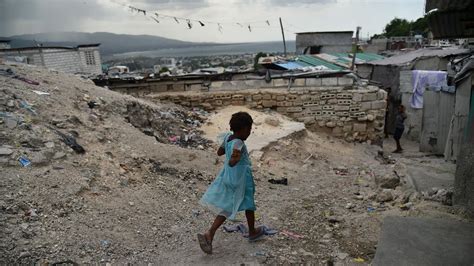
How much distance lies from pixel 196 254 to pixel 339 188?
9.64ft

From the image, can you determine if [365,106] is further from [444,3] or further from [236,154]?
[236,154]

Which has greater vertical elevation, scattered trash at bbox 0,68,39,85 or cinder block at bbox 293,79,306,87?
scattered trash at bbox 0,68,39,85

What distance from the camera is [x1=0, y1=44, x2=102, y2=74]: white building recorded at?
1327 centimetres

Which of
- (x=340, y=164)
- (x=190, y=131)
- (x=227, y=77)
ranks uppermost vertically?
(x=227, y=77)

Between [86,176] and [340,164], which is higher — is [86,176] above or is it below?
above

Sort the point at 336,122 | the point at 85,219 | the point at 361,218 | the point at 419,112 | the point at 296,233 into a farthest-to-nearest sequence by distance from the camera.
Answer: the point at 419,112, the point at 336,122, the point at 361,218, the point at 296,233, the point at 85,219

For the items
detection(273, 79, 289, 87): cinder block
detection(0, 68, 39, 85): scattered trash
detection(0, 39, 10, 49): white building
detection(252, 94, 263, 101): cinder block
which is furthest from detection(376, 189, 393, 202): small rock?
detection(0, 39, 10, 49): white building

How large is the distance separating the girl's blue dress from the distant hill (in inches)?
608

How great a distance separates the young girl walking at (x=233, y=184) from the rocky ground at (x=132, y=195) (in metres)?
0.33

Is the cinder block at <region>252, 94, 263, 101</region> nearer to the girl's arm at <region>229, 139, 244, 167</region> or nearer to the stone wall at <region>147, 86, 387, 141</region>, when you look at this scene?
the stone wall at <region>147, 86, 387, 141</region>

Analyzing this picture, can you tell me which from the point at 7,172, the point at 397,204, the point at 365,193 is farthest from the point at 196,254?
the point at 365,193

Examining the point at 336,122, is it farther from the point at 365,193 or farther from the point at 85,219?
the point at 85,219

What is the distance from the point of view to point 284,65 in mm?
12219

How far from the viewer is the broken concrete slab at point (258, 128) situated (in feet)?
22.3
